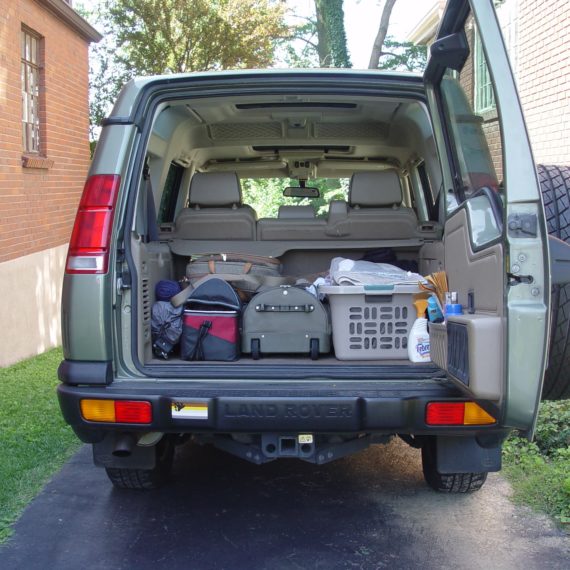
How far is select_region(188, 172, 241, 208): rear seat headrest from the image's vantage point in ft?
17.7

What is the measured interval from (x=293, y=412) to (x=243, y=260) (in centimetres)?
176

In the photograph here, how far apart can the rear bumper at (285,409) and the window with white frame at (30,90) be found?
5.98m

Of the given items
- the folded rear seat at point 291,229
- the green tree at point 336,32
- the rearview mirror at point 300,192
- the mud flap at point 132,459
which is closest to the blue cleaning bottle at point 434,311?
the mud flap at point 132,459

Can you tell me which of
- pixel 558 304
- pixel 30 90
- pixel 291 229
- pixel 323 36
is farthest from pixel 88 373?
pixel 323 36

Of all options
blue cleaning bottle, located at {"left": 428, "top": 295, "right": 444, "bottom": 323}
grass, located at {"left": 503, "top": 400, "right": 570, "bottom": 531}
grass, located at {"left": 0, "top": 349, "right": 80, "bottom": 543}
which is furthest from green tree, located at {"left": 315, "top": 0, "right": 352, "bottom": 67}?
blue cleaning bottle, located at {"left": 428, "top": 295, "right": 444, "bottom": 323}

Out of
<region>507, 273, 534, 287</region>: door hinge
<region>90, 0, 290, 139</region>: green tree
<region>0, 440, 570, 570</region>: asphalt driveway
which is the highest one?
<region>90, 0, 290, 139</region>: green tree

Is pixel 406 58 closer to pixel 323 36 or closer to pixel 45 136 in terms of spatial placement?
pixel 323 36

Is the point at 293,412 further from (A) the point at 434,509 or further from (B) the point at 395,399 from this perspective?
(A) the point at 434,509

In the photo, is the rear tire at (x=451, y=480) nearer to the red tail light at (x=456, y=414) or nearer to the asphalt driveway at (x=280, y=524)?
the asphalt driveway at (x=280, y=524)

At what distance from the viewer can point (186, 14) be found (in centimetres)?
1586

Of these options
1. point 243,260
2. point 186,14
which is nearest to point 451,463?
point 243,260

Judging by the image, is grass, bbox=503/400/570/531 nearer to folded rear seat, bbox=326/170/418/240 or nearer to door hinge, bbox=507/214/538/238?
folded rear seat, bbox=326/170/418/240

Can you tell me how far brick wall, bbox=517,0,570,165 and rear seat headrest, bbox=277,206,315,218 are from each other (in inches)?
151

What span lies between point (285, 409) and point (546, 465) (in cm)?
216
